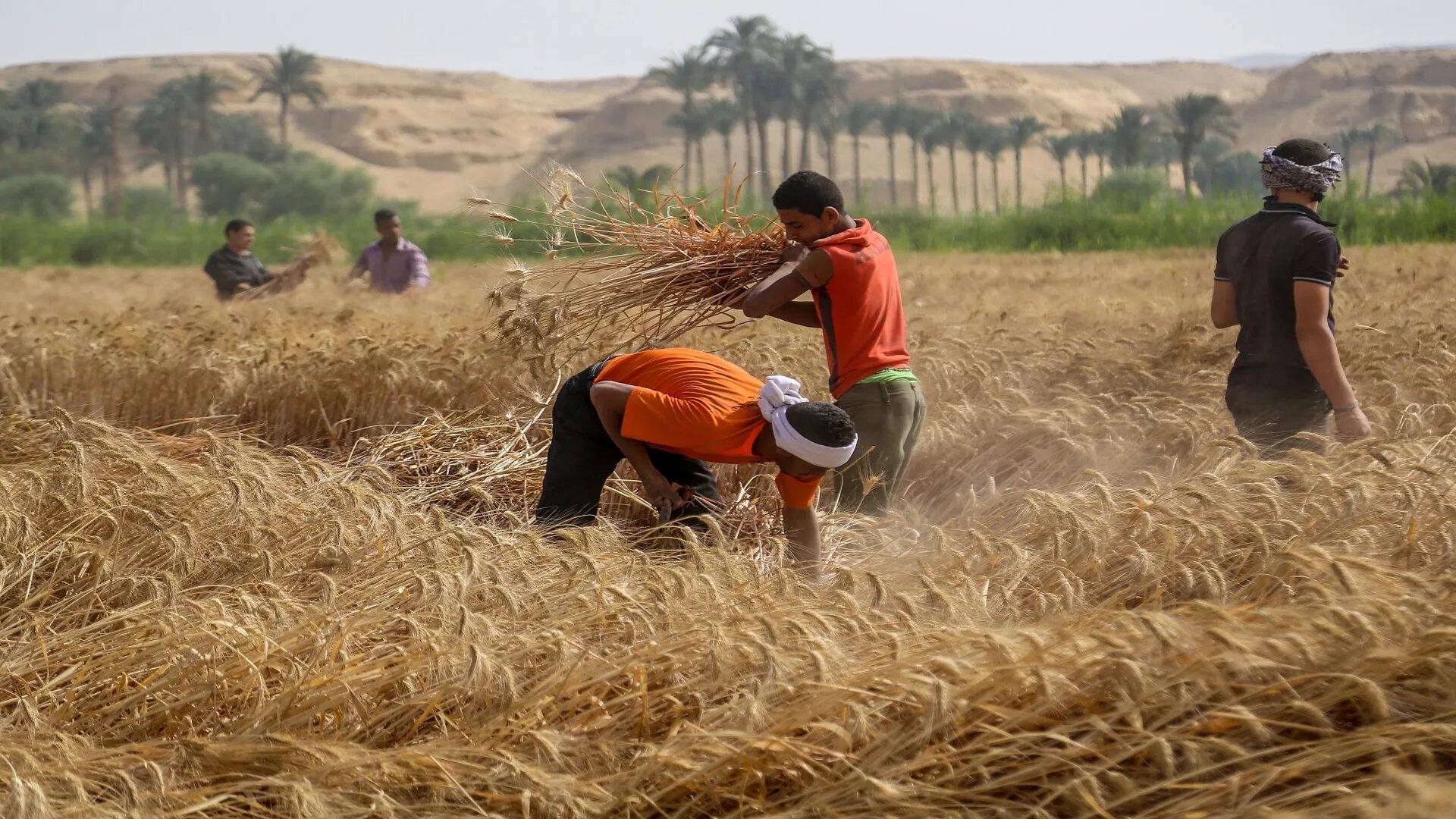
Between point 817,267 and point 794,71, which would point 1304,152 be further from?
point 794,71

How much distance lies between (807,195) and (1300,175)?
145 centimetres

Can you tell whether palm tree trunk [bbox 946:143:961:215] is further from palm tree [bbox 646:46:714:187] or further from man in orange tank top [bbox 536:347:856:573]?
man in orange tank top [bbox 536:347:856:573]

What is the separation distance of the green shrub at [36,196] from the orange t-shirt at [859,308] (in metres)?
63.6

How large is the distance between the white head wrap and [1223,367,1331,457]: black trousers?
1468 millimetres

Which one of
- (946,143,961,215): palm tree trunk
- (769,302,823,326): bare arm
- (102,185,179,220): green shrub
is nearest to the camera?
(769,302,823,326): bare arm

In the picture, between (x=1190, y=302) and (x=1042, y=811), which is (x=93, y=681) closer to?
(x=1042, y=811)

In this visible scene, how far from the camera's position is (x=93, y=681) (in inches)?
119

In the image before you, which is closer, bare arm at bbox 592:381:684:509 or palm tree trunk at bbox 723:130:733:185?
bare arm at bbox 592:381:684:509

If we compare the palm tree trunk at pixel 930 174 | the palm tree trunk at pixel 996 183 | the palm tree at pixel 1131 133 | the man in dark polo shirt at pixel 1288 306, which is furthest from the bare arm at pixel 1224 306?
the palm tree at pixel 1131 133

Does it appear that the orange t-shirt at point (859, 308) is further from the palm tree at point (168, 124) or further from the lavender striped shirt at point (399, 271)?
the palm tree at point (168, 124)

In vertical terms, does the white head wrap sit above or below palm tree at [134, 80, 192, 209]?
below

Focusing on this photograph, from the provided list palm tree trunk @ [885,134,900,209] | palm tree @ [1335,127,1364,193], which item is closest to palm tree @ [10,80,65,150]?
palm tree trunk @ [885,134,900,209]

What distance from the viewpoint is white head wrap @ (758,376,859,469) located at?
3.57m

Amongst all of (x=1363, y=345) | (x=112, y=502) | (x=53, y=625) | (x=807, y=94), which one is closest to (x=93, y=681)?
(x=53, y=625)
